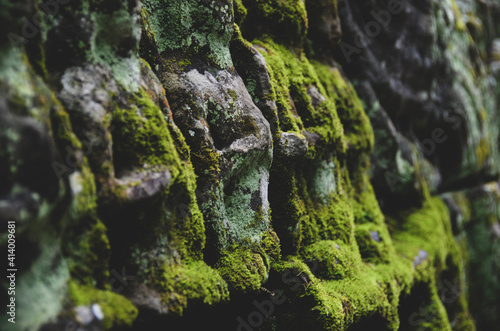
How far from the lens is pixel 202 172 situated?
2932 millimetres

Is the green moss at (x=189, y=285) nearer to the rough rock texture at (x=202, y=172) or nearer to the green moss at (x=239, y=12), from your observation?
the rough rock texture at (x=202, y=172)

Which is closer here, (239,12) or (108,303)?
(108,303)

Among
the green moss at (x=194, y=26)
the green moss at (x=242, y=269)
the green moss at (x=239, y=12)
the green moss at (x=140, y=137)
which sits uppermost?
the green moss at (x=239, y=12)

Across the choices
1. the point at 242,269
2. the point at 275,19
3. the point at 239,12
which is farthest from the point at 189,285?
the point at 275,19

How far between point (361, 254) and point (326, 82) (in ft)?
6.16

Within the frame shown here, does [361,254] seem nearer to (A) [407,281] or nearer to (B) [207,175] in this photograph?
(A) [407,281]

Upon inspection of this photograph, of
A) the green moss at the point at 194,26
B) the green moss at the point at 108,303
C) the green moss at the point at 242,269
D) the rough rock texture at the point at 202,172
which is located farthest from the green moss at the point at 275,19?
the green moss at the point at 108,303

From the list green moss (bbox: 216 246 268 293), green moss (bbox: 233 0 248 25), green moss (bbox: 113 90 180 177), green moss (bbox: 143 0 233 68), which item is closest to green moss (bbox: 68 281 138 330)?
green moss (bbox: 113 90 180 177)

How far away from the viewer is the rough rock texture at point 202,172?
1.91 meters

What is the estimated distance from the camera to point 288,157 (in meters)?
3.61

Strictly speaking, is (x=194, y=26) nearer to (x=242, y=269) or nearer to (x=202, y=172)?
(x=202, y=172)

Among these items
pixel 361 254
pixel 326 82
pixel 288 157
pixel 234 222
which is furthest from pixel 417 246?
pixel 234 222

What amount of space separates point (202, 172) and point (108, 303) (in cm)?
110

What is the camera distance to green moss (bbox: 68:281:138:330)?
1.99 meters
